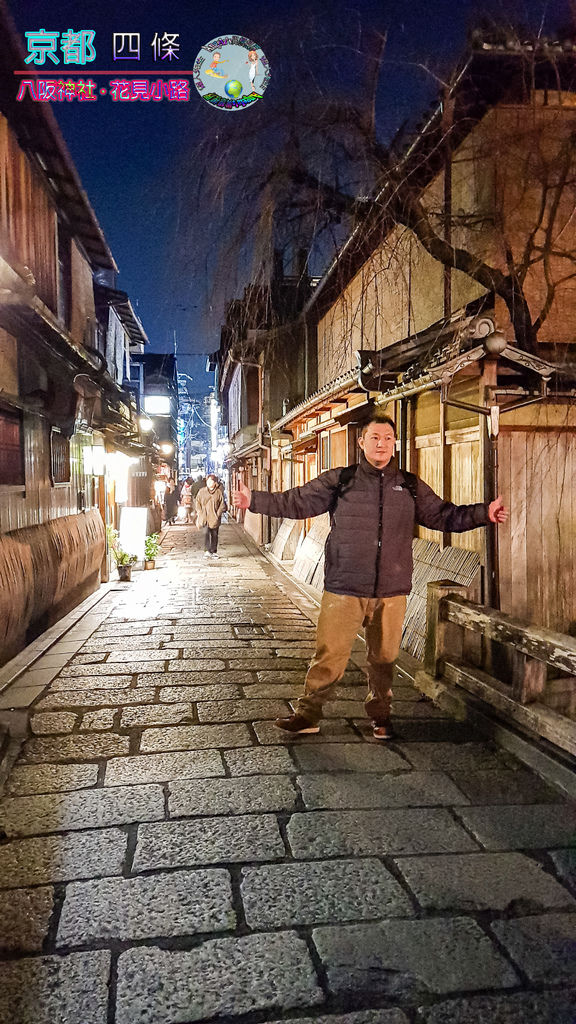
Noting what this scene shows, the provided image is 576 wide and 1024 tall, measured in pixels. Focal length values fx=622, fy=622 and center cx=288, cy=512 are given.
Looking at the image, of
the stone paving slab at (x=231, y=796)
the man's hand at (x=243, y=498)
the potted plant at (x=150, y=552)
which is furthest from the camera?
the potted plant at (x=150, y=552)

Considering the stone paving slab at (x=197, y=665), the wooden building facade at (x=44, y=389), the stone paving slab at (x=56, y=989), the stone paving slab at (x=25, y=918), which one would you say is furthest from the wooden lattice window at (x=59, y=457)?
the stone paving slab at (x=56, y=989)

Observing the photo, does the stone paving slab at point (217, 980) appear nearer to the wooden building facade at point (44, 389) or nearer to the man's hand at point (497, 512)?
the man's hand at point (497, 512)

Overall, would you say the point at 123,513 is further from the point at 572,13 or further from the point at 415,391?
the point at 572,13

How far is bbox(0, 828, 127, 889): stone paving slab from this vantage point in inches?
142

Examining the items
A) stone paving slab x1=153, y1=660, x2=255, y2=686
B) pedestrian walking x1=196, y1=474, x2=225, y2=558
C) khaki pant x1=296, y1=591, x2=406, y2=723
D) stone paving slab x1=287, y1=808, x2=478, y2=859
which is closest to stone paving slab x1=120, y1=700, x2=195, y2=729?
stone paving slab x1=153, y1=660, x2=255, y2=686

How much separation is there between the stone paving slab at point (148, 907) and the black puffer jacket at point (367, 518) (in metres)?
2.62

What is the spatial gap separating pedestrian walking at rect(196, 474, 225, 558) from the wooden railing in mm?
13750

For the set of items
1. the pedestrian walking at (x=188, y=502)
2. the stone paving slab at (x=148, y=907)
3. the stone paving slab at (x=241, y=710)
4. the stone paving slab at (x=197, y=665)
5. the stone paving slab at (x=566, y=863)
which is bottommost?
the stone paving slab at (x=566, y=863)

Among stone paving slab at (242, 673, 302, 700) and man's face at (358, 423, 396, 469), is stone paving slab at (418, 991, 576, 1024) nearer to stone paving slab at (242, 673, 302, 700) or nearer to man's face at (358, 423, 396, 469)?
man's face at (358, 423, 396, 469)

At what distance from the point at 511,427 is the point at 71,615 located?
7984 millimetres

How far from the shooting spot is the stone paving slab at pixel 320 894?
325 cm

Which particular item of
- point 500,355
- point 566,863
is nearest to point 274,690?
point 566,863

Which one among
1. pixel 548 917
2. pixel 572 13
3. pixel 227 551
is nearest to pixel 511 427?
pixel 572 13

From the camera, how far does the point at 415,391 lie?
912cm
